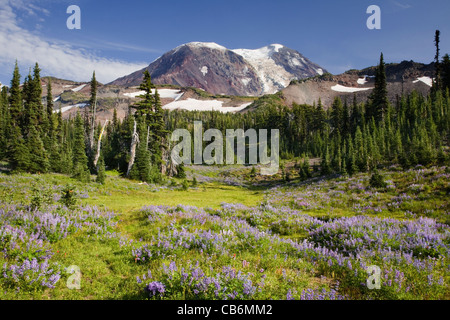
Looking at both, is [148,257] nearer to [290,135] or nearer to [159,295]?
[159,295]

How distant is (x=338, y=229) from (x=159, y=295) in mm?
7661

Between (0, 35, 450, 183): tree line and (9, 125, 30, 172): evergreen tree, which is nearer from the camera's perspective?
(9, 125, 30, 172): evergreen tree

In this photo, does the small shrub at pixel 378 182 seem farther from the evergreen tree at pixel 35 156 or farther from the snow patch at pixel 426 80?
the snow patch at pixel 426 80

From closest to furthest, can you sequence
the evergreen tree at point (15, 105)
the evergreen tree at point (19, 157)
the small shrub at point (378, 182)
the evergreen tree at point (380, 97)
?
1. the small shrub at point (378, 182)
2. the evergreen tree at point (19, 157)
3. the evergreen tree at point (15, 105)
4. the evergreen tree at point (380, 97)

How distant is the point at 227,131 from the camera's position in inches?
5246

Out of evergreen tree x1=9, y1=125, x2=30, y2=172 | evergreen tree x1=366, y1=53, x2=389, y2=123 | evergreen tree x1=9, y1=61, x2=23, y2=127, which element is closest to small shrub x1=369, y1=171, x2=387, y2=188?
evergreen tree x1=9, y1=125, x2=30, y2=172

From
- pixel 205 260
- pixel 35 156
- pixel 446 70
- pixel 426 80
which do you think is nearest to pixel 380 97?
pixel 446 70

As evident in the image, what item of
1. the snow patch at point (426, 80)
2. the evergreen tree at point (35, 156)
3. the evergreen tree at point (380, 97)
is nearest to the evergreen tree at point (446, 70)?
the evergreen tree at point (380, 97)

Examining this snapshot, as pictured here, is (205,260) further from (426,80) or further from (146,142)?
(426,80)

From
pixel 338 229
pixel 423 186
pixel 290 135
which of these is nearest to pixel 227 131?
pixel 290 135

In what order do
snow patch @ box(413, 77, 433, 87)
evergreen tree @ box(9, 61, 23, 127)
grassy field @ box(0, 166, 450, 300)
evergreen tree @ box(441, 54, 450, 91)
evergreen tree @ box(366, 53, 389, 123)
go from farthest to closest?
1. snow patch @ box(413, 77, 433, 87)
2. evergreen tree @ box(441, 54, 450, 91)
3. evergreen tree @ box(366, 53, 389, 123)
4. evergreen tree @ box(9, 61, 23, 127)
5. grassy field @ box(0, 166, 450, 300)

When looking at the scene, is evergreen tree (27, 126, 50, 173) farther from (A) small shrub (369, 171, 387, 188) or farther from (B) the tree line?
(A) small shrub (369, 171, 387, 188)

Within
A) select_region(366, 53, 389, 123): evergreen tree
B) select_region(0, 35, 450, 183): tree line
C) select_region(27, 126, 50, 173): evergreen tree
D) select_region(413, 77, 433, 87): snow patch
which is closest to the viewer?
select_region(27, 126, 50, 173): evergreen tree

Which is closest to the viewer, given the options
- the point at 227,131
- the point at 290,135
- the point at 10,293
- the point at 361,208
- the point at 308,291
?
the point at 10,293
